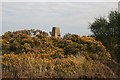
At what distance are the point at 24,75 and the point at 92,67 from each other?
280cm

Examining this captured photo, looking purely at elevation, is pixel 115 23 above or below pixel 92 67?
above

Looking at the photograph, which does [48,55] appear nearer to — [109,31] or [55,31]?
[55,31]

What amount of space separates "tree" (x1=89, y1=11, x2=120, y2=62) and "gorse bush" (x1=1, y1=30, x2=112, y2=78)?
7.16 feet

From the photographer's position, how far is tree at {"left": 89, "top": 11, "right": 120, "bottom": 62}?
11.9 metres

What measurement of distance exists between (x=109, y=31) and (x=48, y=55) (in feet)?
18.5

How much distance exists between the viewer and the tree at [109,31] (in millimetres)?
11867

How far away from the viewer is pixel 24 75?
711 centimetres

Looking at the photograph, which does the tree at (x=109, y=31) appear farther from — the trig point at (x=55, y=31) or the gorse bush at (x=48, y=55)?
the trig point at (x=55, y=31)

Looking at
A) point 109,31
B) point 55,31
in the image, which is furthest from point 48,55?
point 109,31

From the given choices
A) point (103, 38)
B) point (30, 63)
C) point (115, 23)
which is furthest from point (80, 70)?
point (115, 23)

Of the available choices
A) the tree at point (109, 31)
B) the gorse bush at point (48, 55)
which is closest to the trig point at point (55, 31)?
the gorse bush at point (48, 55)

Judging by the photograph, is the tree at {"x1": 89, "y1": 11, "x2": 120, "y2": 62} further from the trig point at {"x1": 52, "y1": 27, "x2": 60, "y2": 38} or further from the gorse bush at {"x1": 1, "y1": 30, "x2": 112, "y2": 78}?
the trig point at {"x1": 52, "y1": 27, "x2": 60, "y2": 38}

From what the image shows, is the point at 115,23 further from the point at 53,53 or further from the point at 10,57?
the point at 10,57

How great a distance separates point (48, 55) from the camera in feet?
28.6
